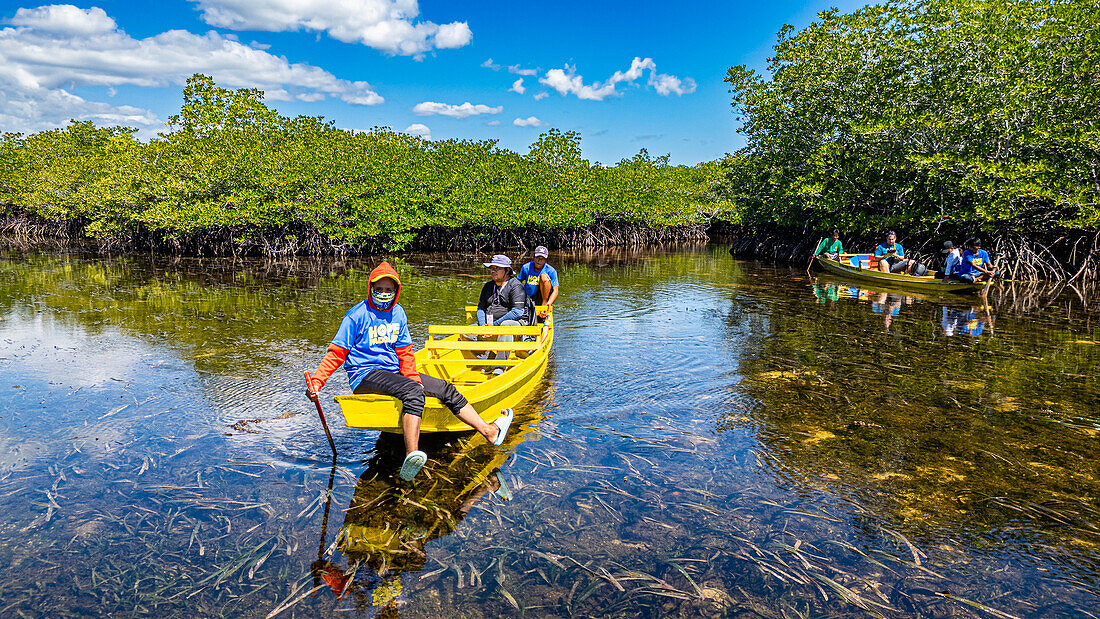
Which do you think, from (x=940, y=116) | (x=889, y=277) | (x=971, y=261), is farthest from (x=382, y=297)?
(x=940, y=116)

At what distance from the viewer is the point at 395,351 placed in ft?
17.7

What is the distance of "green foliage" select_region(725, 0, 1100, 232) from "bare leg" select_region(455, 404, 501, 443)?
60.6 feet

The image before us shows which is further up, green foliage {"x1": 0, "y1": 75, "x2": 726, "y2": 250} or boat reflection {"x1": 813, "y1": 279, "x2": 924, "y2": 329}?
green foliage {"x1": 0, "y1": 75, "x2": 726, "y2": 250}

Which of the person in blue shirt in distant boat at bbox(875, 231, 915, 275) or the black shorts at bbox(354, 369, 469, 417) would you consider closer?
the black shorts at bbox(354, 369, 469, 417)

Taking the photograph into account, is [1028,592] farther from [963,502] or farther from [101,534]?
[101,534]

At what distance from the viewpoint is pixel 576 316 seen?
13.8m

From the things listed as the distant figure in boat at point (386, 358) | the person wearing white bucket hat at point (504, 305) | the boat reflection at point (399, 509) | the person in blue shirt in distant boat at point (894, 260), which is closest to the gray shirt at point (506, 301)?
the person wearing white bucket hat at point (504, 305)

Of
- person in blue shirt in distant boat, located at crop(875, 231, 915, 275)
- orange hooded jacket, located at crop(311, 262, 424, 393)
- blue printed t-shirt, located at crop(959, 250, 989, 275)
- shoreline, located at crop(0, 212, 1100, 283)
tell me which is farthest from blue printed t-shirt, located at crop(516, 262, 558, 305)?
shoreline, located at crop(0, 212, 1100, 283)

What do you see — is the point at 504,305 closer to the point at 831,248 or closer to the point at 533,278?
the point at 533,278

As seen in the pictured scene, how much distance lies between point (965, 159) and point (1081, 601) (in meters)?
19.5

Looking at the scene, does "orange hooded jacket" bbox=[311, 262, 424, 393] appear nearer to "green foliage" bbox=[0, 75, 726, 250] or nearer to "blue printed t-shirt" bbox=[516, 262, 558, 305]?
"blue printed t-shirt" bbox=[516, 262, 558, 305]

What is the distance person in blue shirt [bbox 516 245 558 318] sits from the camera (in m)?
9.94

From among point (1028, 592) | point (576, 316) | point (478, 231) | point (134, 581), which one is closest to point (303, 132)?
point (478, 231)

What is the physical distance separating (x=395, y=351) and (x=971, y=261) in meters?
16.9
